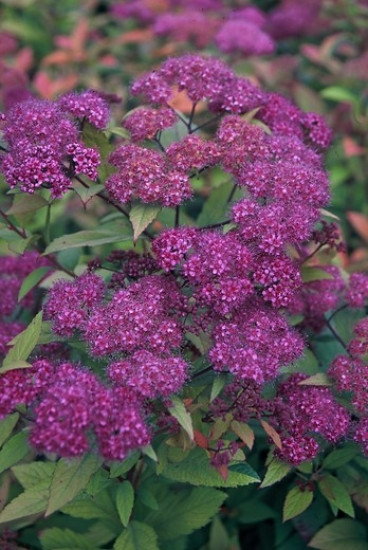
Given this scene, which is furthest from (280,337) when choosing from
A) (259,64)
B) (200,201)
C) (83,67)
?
(83,67)

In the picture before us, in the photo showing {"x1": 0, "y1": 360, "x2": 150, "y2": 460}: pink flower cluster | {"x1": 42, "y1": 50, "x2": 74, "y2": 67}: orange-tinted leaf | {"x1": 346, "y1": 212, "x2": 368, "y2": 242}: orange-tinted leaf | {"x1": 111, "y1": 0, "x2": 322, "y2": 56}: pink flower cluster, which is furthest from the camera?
{"x1": 42, "y1": 50, "x2": 74, "y2": 67}: orange-tinted leaf

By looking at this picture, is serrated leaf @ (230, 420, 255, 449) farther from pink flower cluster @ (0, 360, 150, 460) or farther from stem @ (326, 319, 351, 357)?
stem @ (326, 319, 351, 357)

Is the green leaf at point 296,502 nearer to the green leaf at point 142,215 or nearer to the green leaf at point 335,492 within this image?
the green leaf at point 335,492

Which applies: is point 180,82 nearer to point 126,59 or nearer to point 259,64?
point 259,64

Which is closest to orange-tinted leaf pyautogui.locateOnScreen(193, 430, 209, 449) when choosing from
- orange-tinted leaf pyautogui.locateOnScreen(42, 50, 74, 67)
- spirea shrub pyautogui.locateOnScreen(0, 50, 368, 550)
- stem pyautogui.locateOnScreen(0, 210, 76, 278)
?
spirea shrub pyautogui.locateOnScreen(0, 50, 368, 550)

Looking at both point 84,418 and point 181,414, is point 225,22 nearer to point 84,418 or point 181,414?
point 181,414

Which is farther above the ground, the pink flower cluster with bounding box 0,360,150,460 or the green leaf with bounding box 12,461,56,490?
the pink flower cluster with bounding box 0,360,150,460
